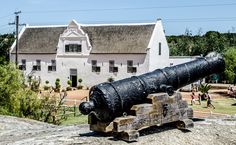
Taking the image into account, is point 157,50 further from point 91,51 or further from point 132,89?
point 132,89

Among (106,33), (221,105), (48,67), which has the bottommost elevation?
(221,105)

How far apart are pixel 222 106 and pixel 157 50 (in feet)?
46.4

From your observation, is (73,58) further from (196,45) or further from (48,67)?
(196,45)

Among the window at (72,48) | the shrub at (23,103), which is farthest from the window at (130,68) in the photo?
the shrub at (23,103)

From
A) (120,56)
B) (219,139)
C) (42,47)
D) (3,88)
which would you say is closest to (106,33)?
(120,56)

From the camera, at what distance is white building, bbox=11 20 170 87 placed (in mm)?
42844

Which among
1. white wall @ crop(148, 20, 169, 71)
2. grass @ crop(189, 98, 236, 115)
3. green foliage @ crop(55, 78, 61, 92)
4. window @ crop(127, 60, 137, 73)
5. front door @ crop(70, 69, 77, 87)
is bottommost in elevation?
grass @ crop(189, 98, 236, 115)

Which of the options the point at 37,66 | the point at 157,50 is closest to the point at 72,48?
the point at 37,66

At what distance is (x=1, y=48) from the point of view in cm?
5144

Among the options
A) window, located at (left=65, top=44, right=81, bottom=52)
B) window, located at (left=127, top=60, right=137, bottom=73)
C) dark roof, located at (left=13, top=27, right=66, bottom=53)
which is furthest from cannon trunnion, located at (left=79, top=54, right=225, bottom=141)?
dark roof, located at (left=13, top=27, right=66, bottom=53)

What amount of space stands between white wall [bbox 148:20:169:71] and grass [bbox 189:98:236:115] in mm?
9329

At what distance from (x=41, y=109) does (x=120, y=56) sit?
23.8m

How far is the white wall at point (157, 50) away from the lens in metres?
42.9

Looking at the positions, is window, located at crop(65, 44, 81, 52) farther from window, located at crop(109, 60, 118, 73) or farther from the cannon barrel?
the cannon barrel
